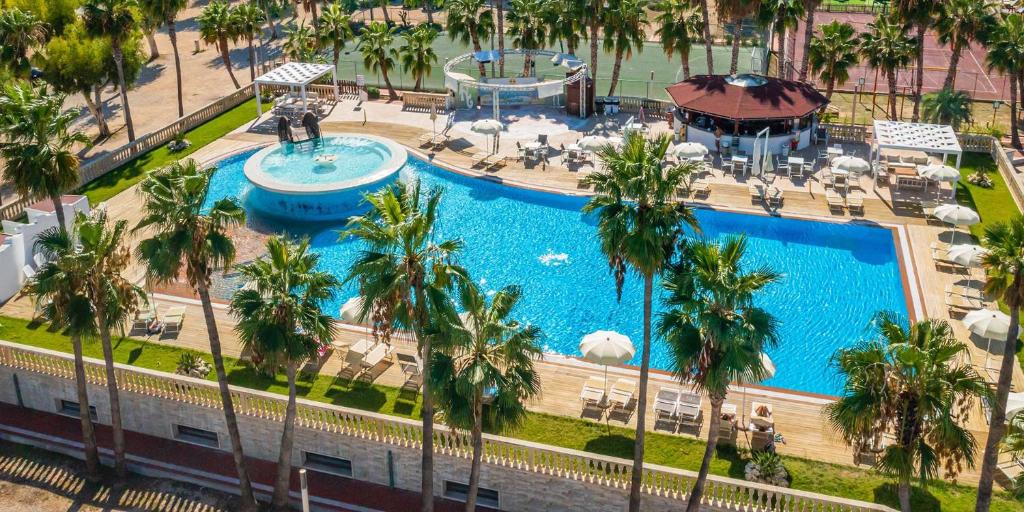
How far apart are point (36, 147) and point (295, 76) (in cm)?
2909

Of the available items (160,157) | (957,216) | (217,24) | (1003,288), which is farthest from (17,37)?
(1003,288)

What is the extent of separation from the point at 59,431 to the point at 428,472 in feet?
48.5

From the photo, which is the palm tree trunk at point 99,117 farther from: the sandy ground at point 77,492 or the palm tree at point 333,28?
the sandy ground at point 77,492

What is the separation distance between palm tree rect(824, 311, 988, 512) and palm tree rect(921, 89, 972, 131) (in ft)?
106

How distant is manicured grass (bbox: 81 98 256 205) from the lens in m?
49.0

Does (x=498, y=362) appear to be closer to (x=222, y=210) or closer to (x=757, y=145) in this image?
(x=222, y=210)

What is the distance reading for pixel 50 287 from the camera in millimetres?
26969

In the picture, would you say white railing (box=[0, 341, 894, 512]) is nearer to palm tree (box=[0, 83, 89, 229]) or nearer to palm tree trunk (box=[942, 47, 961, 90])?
palm tree (box=[0, 83, 89, 229])

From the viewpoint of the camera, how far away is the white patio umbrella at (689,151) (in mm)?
46781

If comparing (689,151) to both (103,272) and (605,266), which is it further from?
(103,272)

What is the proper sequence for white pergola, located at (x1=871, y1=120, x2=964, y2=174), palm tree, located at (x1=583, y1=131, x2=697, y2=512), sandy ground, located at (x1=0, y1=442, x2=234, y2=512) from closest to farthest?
palm tree, located at (x1=583, y1=131, x2=697, y2=512), sandy ground, located at (x1=0, y1=442, x2=234, y2=512), white pergola, located at (x1=871, y1=120, x2=964, y2=174)

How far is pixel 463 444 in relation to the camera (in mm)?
27625

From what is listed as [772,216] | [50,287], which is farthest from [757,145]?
[50,287]

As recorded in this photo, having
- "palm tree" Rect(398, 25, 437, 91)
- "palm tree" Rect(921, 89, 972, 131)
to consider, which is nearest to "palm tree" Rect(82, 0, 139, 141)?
"palm tree" Rect(398, 25, 437, 91)
